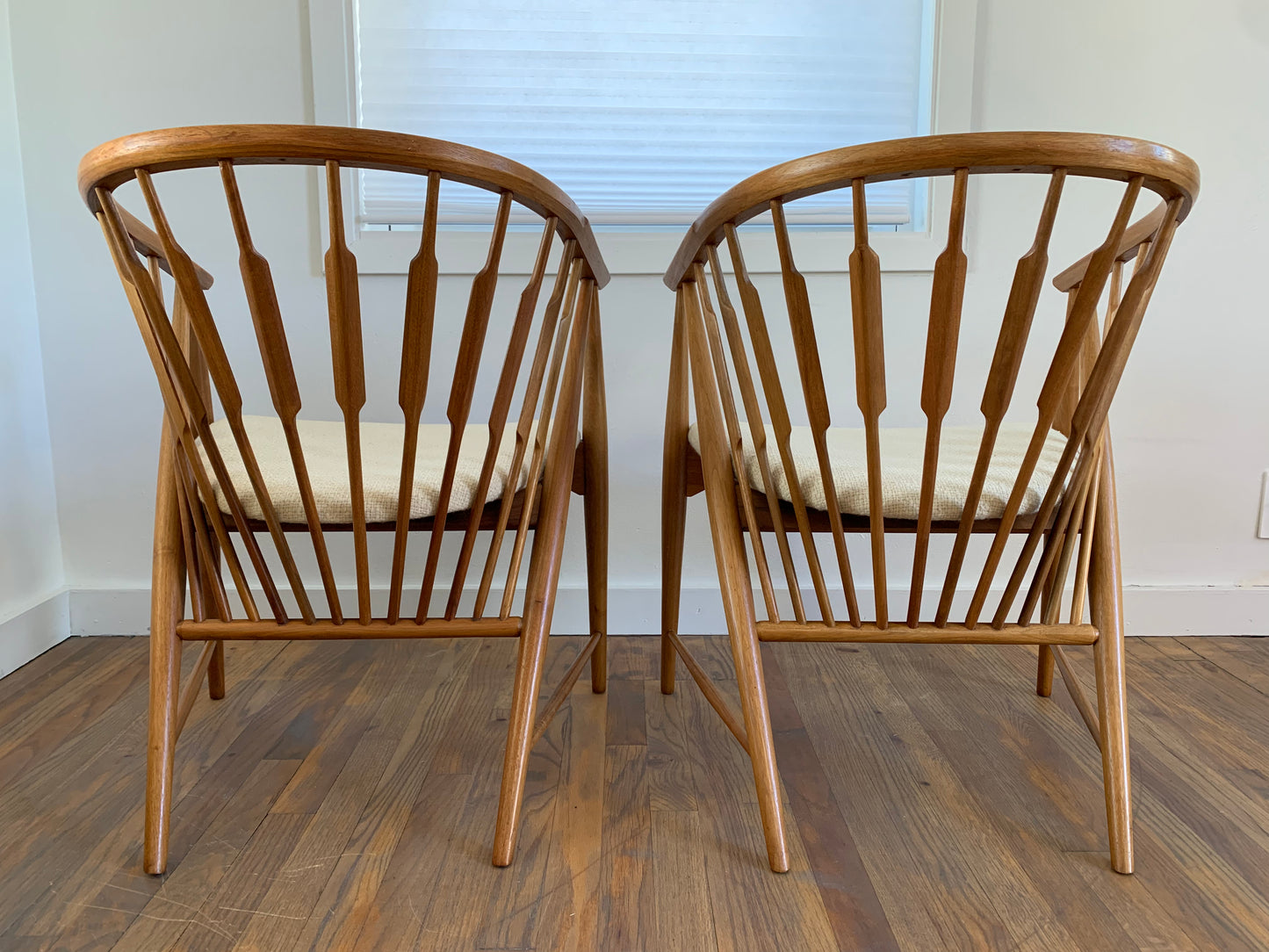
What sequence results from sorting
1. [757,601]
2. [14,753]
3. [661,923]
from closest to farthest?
1. [661,923]
2. [14,753]
3. [757,601]

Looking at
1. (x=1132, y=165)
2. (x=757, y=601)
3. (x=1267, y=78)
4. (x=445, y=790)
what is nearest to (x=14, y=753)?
(x=445, y=790)

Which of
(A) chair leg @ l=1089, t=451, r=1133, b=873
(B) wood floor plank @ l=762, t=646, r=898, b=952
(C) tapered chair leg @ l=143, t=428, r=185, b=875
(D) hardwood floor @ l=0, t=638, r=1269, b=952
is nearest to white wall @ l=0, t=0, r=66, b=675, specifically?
(D) hardwood floor @ l=0, t=638, r=1269, b=952

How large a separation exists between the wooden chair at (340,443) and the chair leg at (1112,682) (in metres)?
0.63

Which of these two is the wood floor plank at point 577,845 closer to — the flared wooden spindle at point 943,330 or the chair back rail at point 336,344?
the chair back rail at point 336,344

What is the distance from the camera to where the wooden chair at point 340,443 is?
2.39 feet

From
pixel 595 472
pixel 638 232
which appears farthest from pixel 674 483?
pixel 638 232

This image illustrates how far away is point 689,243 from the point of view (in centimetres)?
97

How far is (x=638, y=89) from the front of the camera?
1.66 m

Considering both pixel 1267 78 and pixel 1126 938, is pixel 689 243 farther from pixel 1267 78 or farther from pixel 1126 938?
pixel 1267 78

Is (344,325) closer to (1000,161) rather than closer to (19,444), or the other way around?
(1000,161)

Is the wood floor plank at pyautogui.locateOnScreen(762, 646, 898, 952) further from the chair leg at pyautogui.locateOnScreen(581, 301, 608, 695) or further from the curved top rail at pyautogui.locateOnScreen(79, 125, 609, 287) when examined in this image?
the curved top rail at pyautogui.locateOnScreen(79, 125, 609, 287)

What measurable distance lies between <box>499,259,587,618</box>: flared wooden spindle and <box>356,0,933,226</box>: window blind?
0.74 meters

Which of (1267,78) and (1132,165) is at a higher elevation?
(1267,78)

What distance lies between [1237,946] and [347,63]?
1.88m
